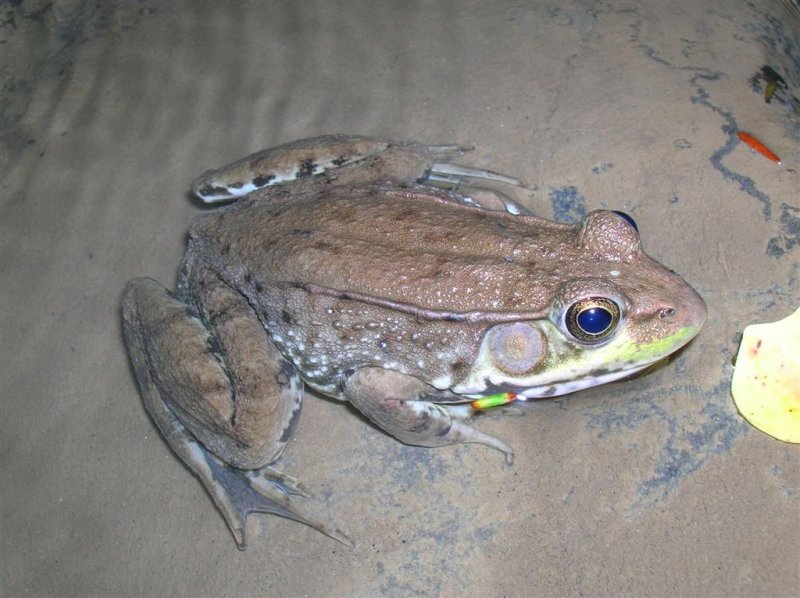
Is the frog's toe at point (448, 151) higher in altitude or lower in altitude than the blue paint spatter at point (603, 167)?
higher

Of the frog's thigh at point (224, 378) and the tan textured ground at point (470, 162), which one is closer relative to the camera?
the tan textured ground at point (470, 162)

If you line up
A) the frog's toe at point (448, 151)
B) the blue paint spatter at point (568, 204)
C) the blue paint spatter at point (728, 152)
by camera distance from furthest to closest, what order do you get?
the frog's toe at point (448, 151)
the blue paint spatter at point (568, 204)
the blue paint spatter at point (728, 152)

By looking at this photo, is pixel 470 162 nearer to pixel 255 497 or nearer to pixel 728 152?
pixel 728 152

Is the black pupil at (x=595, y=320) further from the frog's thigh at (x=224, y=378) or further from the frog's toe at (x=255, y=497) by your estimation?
the frog's toe at (x=255, y=497)

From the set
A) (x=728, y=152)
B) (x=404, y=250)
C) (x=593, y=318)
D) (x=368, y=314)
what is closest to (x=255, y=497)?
(x=368, y=314)

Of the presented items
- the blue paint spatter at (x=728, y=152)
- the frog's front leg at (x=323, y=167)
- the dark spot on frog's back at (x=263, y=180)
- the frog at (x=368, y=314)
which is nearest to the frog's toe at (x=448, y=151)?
the frog's front leg at (x=323, y=167)

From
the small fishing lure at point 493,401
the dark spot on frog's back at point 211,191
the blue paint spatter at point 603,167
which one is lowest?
the small fishing lure at point 493,401

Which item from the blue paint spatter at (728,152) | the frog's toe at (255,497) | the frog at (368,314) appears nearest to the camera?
the frog at (368,314)
